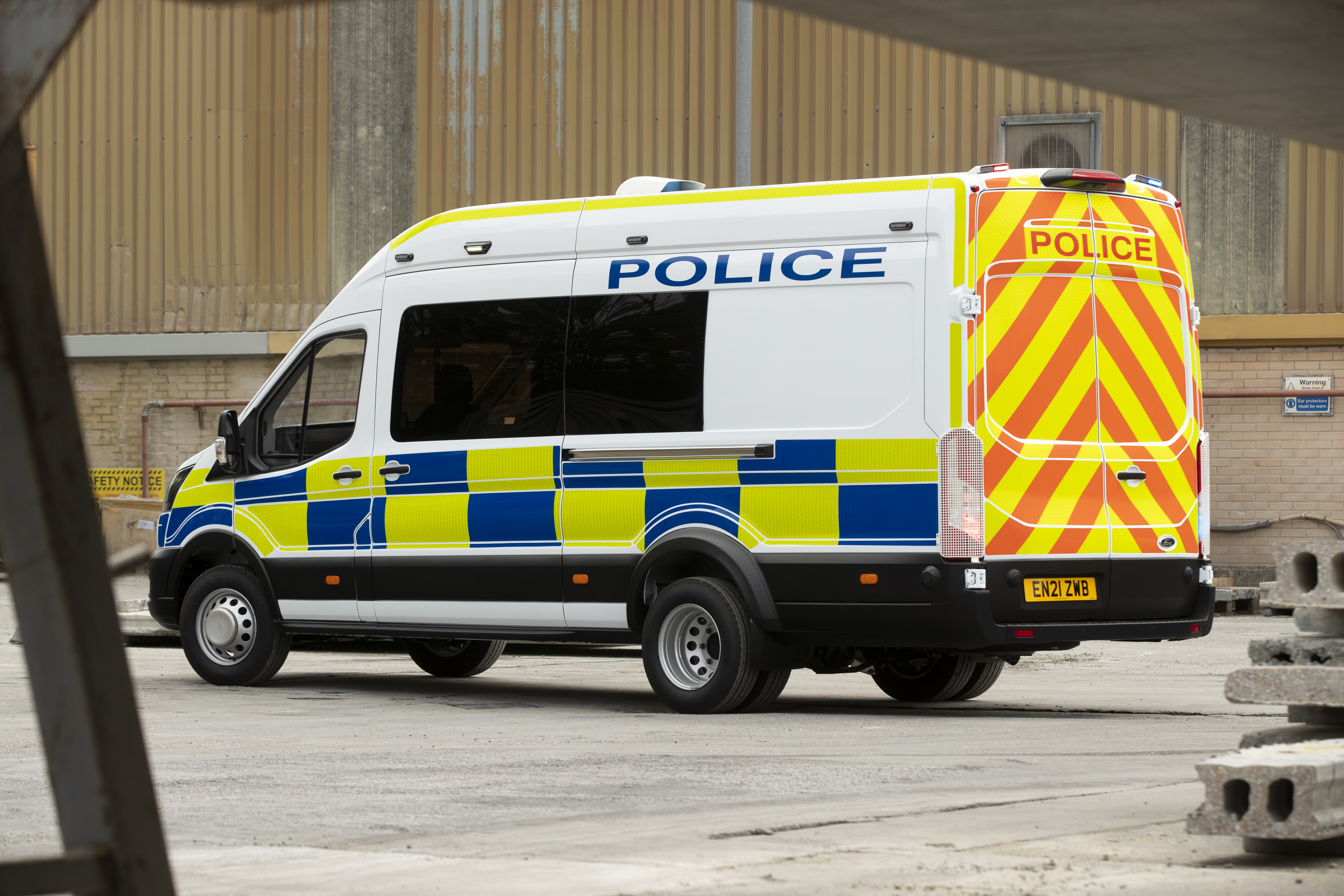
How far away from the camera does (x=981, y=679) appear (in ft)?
35.9

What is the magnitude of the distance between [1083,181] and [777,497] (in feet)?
7.11

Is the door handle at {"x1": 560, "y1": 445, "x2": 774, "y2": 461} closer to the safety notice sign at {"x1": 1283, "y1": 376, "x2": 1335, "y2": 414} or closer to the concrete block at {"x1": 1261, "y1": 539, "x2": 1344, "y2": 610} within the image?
the concrete block at {"x1": 1261, "y1": 539, "x2": 1344, "y2": 610}

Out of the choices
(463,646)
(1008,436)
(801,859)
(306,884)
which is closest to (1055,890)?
(801,859)

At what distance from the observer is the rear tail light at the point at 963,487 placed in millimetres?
9211

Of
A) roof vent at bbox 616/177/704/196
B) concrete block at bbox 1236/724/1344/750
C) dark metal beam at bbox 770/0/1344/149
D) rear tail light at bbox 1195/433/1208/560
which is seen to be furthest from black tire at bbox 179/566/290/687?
dark metal beam at bbox 770/0/1344/149

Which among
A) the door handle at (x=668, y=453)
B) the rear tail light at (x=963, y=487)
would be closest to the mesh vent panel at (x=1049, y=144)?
the door handle at (x=668, y=453)

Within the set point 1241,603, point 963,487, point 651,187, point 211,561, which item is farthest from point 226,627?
point 1241,603

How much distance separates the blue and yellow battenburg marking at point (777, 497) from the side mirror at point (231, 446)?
8.11 ft

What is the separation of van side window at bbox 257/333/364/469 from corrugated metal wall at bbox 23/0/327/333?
13202 mm

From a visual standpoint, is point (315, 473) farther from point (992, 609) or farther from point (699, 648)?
point (992, 609)

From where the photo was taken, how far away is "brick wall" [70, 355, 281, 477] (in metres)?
25.2

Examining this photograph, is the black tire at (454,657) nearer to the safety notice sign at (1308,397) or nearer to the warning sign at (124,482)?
the safety notice sign at (1308,397)

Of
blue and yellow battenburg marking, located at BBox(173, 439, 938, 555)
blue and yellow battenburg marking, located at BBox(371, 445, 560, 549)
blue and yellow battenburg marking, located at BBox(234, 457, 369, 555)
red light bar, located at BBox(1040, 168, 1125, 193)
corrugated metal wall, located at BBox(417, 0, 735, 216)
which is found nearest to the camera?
blue and yellow battenburg marking, located at BBox(173, 439, 938, 555)

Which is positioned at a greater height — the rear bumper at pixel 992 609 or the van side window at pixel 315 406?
the van side window at pixel 315 406
